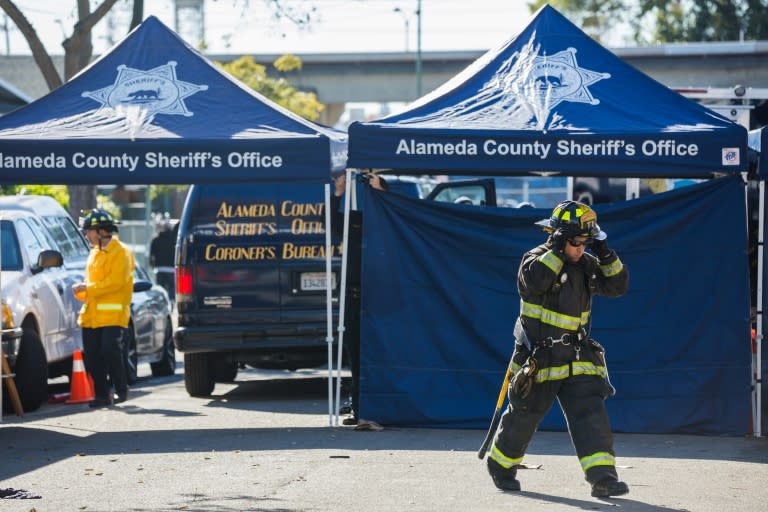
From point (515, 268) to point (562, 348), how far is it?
2811mm

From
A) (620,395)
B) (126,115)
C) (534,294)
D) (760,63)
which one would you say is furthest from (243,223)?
(760,63)

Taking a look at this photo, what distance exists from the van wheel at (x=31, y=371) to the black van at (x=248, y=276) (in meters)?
1.29

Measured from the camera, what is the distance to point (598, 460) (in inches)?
319

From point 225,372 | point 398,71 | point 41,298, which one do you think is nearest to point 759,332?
point 225,372

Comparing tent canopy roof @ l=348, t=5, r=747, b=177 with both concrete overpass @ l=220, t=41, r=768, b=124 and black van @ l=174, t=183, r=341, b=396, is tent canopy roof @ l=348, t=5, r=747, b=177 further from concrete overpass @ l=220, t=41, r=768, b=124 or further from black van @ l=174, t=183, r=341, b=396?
concrete overpass @ l=220, t=41, r=768, b=124

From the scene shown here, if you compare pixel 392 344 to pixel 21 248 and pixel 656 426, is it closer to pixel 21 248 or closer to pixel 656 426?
pixel 656 426

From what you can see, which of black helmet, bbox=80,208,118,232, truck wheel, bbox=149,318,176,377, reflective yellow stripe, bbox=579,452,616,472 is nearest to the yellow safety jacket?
black helmet, bbox=80,208,118,232

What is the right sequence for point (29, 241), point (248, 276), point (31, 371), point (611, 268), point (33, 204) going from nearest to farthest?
1. point (611, 268)
2. point (31, 371)
3. point (248, 276)
4. point (29, 241)
5. point (33, 204)

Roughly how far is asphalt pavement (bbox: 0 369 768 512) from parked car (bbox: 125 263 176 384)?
2.98 metres

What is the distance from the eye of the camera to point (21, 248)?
1342cm

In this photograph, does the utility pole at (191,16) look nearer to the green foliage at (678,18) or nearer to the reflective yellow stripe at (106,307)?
the green foliage at (678,18)

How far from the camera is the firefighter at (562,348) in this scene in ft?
27.1

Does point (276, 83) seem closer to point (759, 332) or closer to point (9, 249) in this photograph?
point (9, 249)

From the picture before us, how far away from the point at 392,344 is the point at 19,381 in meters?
3.86
